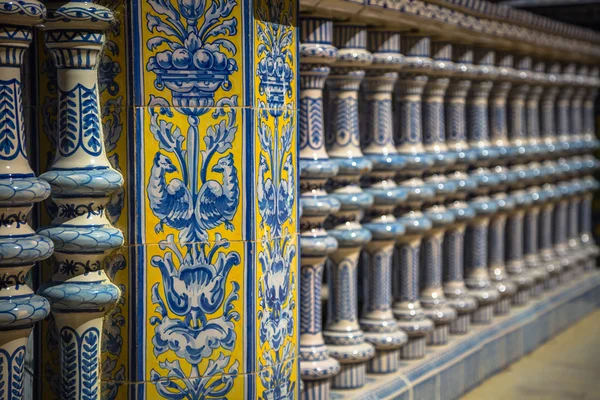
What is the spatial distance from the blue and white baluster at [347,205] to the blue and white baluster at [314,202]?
0.48 feet

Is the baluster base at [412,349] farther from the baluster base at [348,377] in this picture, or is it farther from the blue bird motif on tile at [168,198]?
the blue bird motif on tile at [168,198]

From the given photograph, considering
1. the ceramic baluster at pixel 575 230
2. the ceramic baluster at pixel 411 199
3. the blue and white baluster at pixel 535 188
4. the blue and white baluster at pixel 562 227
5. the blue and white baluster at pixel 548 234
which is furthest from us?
the ceramic baluster at pixel 575 230

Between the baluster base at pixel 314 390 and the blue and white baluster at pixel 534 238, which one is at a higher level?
the blue and white baluster at pixel 534 238

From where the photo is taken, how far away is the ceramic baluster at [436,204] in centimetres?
496

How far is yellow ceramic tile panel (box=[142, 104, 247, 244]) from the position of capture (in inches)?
123

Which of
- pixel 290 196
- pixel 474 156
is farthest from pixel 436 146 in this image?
pixel 290 196

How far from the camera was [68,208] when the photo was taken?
2.96 m

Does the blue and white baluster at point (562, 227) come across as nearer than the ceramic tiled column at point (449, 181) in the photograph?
No

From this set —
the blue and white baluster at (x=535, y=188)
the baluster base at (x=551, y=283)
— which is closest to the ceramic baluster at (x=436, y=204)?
the blue and white baluster at (x=535, y=188)

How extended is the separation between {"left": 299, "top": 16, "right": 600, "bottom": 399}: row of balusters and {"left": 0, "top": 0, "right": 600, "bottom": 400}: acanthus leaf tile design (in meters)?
0.01

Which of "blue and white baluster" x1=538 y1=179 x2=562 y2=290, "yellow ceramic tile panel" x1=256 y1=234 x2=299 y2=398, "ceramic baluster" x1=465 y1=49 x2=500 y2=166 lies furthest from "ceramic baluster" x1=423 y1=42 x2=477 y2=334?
"yellow ceramic tile panel" x1=256 y1=234 x2=299 y2=398

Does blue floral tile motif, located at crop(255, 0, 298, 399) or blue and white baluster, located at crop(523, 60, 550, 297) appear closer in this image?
blue floral tile motif, located at crop(255, 0, 298, 399)

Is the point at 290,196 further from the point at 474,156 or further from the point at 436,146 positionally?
the point at 474,156

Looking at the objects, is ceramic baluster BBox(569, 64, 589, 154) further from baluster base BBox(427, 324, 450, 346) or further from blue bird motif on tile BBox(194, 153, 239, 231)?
blue bird motif on tile BBox(194, 153, 239, 231)
